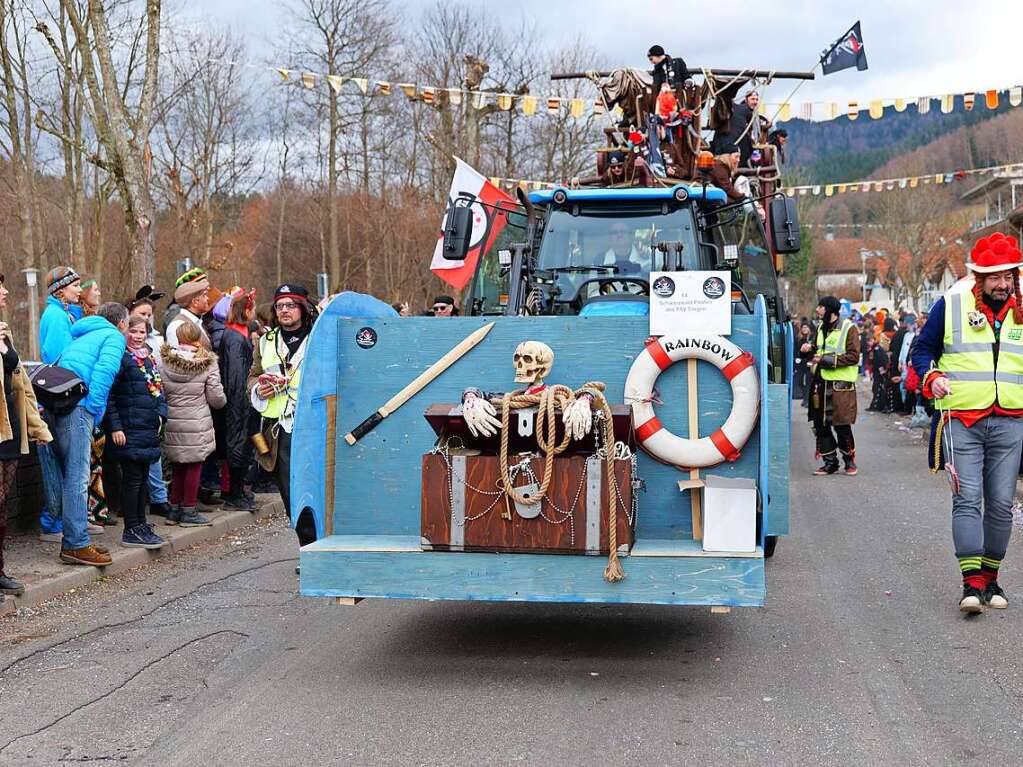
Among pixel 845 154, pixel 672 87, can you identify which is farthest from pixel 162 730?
pixel 845 154

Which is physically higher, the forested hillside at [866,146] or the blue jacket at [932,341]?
the forested hillside at [866,146]

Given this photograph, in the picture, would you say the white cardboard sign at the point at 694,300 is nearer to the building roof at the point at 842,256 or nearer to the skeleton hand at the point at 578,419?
the skeleton hand at the point at 578,419

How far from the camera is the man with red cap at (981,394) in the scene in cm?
670

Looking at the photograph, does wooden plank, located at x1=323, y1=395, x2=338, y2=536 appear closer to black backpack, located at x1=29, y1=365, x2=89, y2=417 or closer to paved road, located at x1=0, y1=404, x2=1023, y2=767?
paved road, located at x1=0, y1=404, x2=1023, y2=767

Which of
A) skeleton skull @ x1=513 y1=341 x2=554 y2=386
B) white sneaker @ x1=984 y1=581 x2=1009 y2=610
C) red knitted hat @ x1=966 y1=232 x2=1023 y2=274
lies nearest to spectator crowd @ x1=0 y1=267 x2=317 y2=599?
skeleton skull @ x1=513 y1=341 x2=554 y2=386

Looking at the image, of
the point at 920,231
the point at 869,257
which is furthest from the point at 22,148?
the point at 869,257

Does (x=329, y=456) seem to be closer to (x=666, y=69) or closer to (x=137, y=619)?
(x=137, y=619)

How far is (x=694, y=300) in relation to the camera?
578cm

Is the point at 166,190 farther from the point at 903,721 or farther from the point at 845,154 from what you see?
the point at 845,154

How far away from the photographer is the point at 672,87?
40.8 ft

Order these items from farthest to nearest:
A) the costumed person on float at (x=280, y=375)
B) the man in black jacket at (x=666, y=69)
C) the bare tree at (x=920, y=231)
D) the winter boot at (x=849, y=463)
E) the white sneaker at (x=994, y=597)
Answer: the bare tree at (x=920, y=231) → the winter boot at (x=849, y=463) → the man in black jacket at (x=666, y=69) → the costumed person on float at (x=280, y=375) → the white sneaker at (x=994, y=597)

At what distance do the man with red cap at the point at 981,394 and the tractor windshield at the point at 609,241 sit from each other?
2388 mm

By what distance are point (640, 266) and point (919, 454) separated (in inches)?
326

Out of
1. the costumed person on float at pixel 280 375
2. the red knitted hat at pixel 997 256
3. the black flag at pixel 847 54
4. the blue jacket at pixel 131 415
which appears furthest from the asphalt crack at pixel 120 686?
the black flag at pixel 847 54
